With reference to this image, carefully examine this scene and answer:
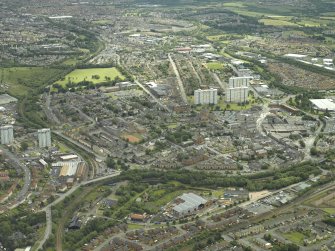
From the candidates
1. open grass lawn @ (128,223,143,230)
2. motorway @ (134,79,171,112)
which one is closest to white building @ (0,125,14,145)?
motorway @ (134,79,171,112)

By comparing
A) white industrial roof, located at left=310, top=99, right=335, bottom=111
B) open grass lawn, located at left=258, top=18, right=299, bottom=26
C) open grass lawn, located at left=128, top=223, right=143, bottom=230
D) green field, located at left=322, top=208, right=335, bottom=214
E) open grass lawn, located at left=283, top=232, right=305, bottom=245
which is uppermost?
open grass lawn, located at left=258, top=18, right=299, bottom=26

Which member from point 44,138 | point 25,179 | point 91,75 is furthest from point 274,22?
point 25,179

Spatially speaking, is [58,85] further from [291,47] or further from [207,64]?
[291,47]

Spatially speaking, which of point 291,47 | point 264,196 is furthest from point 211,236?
point 291,47

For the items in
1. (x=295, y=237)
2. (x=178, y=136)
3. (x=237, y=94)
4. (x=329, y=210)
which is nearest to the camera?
(x=295, y=237)

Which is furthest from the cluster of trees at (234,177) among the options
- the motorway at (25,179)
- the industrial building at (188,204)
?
the motorway at (25,179)

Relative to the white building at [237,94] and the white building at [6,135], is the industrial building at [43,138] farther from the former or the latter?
the white building at [237,94]

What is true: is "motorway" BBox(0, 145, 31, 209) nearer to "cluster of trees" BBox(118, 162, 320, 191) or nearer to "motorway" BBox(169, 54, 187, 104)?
"cluster of trees" BBox(118, 162, 320, 191)

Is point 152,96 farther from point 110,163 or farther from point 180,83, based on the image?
point 110,163
